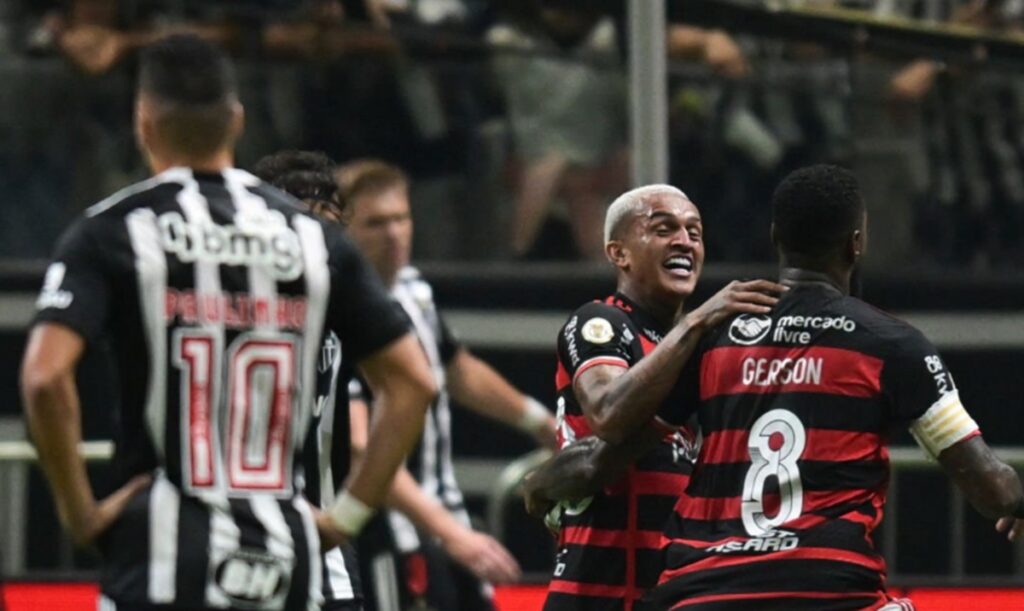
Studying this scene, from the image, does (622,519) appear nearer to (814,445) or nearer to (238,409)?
(814,445)

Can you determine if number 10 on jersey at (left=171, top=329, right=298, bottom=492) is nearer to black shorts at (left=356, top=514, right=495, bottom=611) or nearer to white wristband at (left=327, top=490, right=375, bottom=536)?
white wristband at (left=327, top=490, right=375, bottom=536)

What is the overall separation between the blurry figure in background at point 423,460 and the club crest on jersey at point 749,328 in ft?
7.54

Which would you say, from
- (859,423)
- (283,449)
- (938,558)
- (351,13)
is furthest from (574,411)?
(351,13)

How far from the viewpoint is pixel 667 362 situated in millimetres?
5176

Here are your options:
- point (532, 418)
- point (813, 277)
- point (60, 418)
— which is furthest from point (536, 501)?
point (532, 418)

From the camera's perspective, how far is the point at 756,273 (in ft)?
37.1

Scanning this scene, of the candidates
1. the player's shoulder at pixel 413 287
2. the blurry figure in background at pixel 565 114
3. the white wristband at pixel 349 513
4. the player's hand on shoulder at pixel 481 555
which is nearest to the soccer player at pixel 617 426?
the white wristband at pixel 349 513

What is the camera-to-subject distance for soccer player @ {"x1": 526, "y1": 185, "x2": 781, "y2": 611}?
5.50 m

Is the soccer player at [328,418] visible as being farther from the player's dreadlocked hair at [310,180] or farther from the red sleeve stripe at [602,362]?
the red sleeve stripe at [602,362]

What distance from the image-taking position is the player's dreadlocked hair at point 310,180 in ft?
20.3

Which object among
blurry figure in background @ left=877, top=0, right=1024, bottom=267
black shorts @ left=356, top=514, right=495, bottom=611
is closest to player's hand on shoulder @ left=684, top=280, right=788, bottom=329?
black shorts @ left=356, top=514, right=495, bottom=611

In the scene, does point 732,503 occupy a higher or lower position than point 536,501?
higher

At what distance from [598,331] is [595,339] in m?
0.03

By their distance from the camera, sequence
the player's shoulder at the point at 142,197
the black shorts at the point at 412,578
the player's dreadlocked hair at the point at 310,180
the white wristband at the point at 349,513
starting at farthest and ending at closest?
the black shorts at the point at 412,578
the player's dreadlocked hair at the point at 310,180
the white wristband at the point at 349,513
the player's shoulder at the point at 142,197
